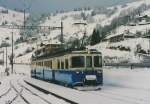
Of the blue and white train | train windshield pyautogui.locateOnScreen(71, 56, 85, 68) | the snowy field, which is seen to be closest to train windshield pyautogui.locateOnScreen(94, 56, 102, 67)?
the blue and white train

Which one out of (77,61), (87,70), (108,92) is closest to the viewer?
(108,92)

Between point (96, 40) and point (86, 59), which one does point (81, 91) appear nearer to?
point (86, 59)

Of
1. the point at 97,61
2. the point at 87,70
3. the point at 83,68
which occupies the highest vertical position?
the point at 97,61

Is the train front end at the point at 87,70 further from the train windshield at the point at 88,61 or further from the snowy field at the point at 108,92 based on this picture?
the snowy field at the point at 108,92

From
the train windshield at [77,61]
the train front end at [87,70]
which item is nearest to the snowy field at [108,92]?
the train front end at [87,70]

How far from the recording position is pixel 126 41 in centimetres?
14988

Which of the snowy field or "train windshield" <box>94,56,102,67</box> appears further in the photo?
"train windshield" <box>94,56,102,67</box>

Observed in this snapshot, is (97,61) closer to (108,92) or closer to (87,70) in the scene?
(87,70)

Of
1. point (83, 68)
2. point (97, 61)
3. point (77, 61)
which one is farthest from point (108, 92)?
point (77, 61)

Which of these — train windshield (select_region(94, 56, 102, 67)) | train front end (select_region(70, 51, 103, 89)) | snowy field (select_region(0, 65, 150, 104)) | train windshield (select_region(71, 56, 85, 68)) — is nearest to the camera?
snowy field (select_region(0, 65, 150, 104))

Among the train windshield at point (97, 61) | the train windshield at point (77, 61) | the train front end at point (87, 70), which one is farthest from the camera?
the train windshield at point (97, 61)

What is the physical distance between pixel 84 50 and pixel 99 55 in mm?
1211

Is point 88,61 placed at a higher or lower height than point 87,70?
higher

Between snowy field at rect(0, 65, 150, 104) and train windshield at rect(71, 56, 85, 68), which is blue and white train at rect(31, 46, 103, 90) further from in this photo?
snowy field at rect(0, 65, 150, 104)
